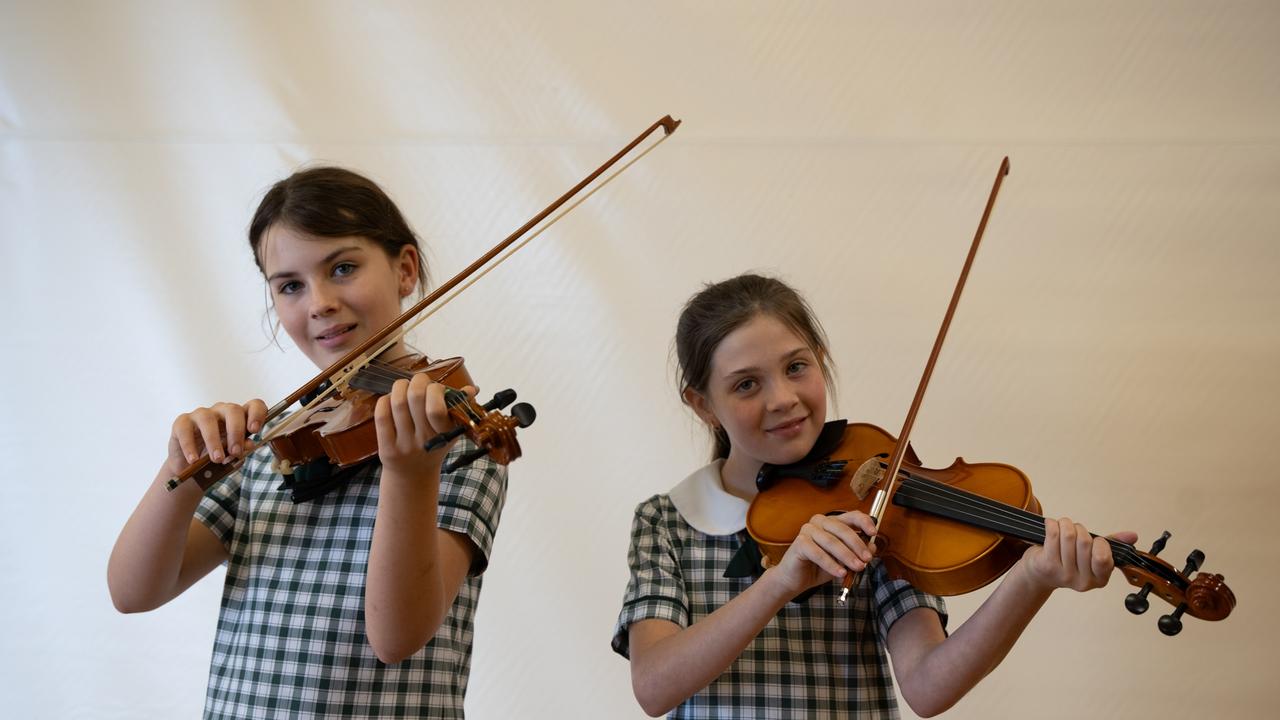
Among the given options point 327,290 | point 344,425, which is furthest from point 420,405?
point 327,290

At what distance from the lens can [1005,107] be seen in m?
1.32

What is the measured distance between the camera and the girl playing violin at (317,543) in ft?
2.50

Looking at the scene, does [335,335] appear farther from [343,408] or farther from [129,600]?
[129,600]

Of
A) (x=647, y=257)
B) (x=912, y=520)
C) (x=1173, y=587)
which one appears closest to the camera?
(x=1173, y=587)

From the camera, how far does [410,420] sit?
650mm

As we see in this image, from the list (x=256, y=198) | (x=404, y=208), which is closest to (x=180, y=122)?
(x=256, y=198)

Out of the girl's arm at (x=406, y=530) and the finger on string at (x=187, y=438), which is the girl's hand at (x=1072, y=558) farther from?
the finger on string at (x=187, y=438)

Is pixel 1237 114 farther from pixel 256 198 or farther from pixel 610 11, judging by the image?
pixel 256 198

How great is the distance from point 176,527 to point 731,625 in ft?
1.37

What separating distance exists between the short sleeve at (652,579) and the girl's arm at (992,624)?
173mm

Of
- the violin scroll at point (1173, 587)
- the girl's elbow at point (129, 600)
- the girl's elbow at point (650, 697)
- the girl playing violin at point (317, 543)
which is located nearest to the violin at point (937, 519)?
the violin scroll at point (1173, 587)

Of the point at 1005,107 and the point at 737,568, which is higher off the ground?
the point at 1005,107

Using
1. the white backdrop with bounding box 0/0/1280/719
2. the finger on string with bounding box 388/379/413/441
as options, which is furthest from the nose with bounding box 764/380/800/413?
the white backdrop with bounding box 0/0/1280/719

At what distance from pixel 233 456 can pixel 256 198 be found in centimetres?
74
